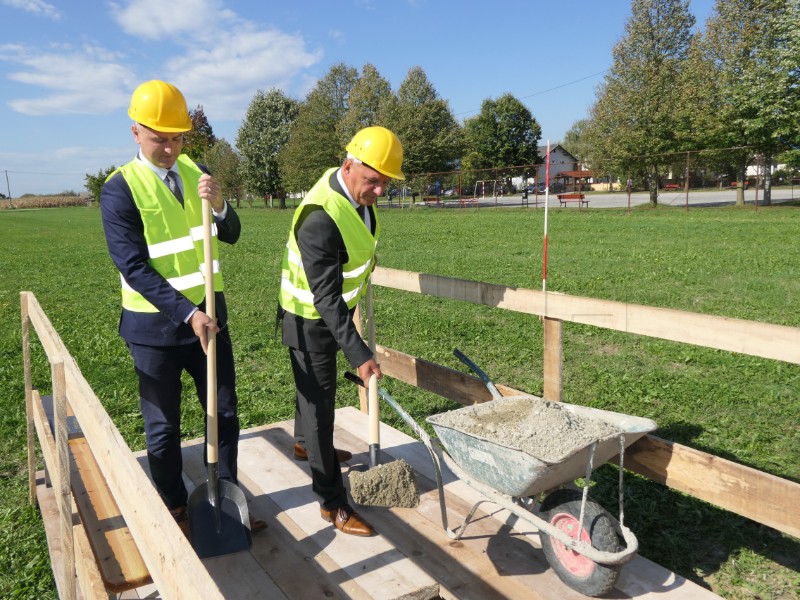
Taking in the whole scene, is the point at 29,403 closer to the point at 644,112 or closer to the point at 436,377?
the point at 436,377

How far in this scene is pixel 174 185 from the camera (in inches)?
123

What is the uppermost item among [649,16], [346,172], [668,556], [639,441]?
[649,16]

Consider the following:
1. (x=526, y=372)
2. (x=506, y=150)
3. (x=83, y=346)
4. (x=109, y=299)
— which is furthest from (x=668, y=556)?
(x=506, y=150)

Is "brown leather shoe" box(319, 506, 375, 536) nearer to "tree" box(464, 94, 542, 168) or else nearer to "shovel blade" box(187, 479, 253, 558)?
"shovel blade" box(187, 479, 253, 558)

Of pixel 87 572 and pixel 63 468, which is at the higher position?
pixel 63 468

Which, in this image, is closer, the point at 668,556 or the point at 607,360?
the point at 668,556

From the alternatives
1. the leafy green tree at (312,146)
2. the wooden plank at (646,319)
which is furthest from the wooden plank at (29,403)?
the leafy green tree at (312,146)

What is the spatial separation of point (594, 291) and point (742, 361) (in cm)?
386

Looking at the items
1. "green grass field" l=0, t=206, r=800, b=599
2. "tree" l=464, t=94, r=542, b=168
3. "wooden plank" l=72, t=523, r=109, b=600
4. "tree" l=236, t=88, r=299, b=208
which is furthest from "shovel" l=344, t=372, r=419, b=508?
"tree" l=464, t=94, r=542, b=168

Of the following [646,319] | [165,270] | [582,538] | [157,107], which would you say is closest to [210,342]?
[165,270]

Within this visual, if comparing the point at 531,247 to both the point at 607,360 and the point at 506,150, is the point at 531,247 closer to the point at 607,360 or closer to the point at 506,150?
the point at 607,360

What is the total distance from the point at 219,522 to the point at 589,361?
4.75m

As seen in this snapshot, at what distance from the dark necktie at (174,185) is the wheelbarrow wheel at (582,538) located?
7.13ft

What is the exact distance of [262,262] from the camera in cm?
1588
